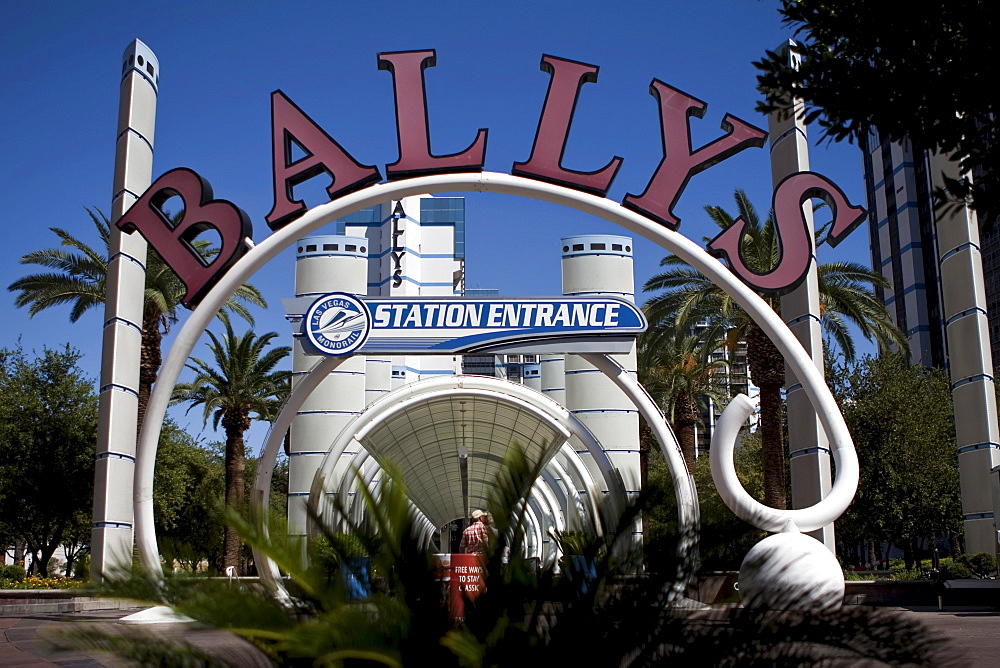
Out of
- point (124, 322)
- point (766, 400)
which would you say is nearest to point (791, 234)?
point (766, 400)

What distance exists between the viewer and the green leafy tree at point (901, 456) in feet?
113

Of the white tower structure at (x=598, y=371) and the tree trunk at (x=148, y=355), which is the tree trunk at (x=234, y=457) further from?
the white tower structure at (x=598, y=371)

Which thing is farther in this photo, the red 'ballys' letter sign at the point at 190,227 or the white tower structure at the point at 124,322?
the white tower structure at the point at 124,322

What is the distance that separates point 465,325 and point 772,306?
10.9 metres

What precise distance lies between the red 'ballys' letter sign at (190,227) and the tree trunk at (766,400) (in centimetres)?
1289

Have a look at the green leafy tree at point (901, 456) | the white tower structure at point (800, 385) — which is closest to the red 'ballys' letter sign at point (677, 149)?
the white tower structure at point (800, 385)

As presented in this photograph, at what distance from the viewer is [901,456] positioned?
114 feet

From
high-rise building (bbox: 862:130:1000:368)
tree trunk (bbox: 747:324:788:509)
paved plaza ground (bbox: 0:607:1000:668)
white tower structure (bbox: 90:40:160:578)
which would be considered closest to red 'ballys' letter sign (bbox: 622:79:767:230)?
paved plaza ground (bbox: 0:607:1000:668)

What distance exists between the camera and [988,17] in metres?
7.20

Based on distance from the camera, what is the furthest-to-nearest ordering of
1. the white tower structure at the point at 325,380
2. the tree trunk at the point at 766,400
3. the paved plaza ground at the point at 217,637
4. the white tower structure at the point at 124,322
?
the white tower structure at the point at 325,380
the tree trunk at the point at 766,400
the white tower structure at the point at 124,322
the paved plaza ground at the point at 217,637

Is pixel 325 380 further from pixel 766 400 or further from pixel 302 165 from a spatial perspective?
pixel 302 165

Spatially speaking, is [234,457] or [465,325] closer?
[465,325]

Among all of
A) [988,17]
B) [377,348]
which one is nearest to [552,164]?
[377,348]

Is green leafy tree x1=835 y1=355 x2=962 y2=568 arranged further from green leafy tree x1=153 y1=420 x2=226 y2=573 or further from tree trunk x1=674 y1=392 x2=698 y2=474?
green leafy tree x1=153 y1=420 x2=226 y2=573
